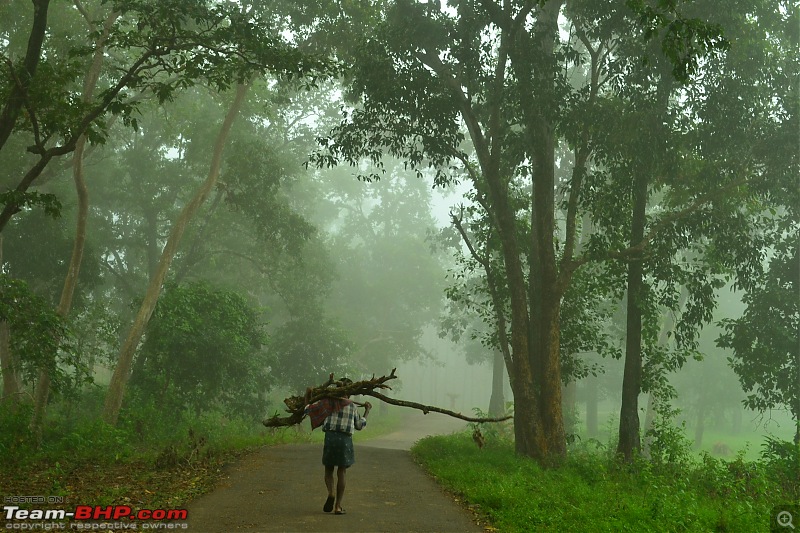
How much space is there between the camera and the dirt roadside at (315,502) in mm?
8047

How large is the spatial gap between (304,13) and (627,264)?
11873 mm

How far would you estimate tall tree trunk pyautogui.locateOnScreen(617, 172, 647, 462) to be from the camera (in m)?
15.5

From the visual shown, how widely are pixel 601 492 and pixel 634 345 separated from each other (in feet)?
18.8

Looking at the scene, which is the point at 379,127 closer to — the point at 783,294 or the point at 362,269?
the point at 783,294

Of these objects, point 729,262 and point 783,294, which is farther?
point 783,294

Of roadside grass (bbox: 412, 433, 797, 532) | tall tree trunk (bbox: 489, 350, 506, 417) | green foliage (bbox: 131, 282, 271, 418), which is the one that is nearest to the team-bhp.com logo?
roadside grass (bbox: 412, 433, 797, 532)

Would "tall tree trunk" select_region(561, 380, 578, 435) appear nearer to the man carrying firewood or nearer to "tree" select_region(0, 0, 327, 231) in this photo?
"tree" select_region(0, 0, 327, 231)

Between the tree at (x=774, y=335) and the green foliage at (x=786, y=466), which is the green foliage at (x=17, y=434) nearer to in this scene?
the green foliage at (x=786, y=466)

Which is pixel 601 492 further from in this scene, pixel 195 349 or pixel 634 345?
pixel 195 349

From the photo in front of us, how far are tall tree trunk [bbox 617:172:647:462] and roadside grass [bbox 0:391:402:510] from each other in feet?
28.2

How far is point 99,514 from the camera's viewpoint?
7949 millimetres

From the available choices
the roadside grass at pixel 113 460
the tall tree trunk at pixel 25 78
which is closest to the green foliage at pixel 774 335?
the roadside grass at pixel 113 460

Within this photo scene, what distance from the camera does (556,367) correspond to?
15.1m

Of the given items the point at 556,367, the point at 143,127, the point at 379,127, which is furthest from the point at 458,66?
the point at 143,127
